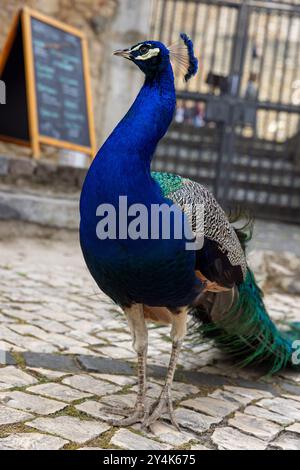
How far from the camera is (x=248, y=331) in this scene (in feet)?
9.54

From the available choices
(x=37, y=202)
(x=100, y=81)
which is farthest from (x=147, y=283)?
(x=100, y=81)

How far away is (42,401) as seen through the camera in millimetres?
2502

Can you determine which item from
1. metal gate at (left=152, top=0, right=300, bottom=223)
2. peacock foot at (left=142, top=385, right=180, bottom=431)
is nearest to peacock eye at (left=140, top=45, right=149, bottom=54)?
peacock foot at (left=142, top=385, right=180, bottom=431)

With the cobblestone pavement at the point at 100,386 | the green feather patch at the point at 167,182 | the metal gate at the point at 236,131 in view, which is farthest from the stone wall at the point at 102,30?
the green feather patch at the point at 167,182

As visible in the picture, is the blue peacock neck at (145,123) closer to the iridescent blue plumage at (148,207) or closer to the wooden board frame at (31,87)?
the iridescent blue plumage at (148,207)

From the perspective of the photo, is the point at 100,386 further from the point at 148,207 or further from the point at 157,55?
the point at 157,55

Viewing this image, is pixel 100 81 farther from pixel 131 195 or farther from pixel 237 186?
pixel 131 195

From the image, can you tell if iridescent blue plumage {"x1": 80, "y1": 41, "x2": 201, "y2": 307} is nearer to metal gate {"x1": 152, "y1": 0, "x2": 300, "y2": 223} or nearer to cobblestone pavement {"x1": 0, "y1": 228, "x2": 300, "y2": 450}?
cobblestone pavement {"x1": 0, "y1": 228, "x2": 300, "y2": 450}

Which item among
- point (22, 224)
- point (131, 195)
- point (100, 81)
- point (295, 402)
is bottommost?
point (295, 402)

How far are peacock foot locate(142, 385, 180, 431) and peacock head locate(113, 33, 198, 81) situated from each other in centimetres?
117

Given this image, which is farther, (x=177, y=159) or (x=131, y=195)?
(x=177, y=159)

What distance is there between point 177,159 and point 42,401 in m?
6.40

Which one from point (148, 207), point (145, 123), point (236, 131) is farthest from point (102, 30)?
point (148, 207)

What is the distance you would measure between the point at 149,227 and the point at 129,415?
0.78 m
